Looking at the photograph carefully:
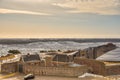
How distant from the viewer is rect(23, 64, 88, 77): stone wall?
28.3 ft

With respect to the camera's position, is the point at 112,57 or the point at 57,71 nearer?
the point at 57,71

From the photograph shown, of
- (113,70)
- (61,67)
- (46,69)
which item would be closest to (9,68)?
(46,69)

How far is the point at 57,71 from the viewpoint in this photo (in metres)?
8.70

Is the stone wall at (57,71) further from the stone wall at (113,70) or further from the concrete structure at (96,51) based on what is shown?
the concrete structure at (96,51)

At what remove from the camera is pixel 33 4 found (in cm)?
814

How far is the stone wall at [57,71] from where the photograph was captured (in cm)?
862

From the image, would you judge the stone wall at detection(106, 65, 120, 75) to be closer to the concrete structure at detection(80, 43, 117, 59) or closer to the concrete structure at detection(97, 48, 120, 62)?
the concrete structure at detection(97, 48, 120, 62)

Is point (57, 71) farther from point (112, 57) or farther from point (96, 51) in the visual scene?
point (96, 51)

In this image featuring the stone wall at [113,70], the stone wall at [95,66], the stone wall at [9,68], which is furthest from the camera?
the stone wall at [9,68]

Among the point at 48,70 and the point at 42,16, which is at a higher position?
the point at 42,16

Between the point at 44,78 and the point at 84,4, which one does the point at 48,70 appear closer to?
the point at 44,78


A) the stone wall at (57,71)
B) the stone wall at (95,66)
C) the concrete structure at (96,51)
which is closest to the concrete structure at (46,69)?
the stone wall at (57,71)

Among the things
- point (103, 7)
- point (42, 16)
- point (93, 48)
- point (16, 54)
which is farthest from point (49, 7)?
point (16, 54)

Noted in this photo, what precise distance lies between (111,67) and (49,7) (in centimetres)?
249
